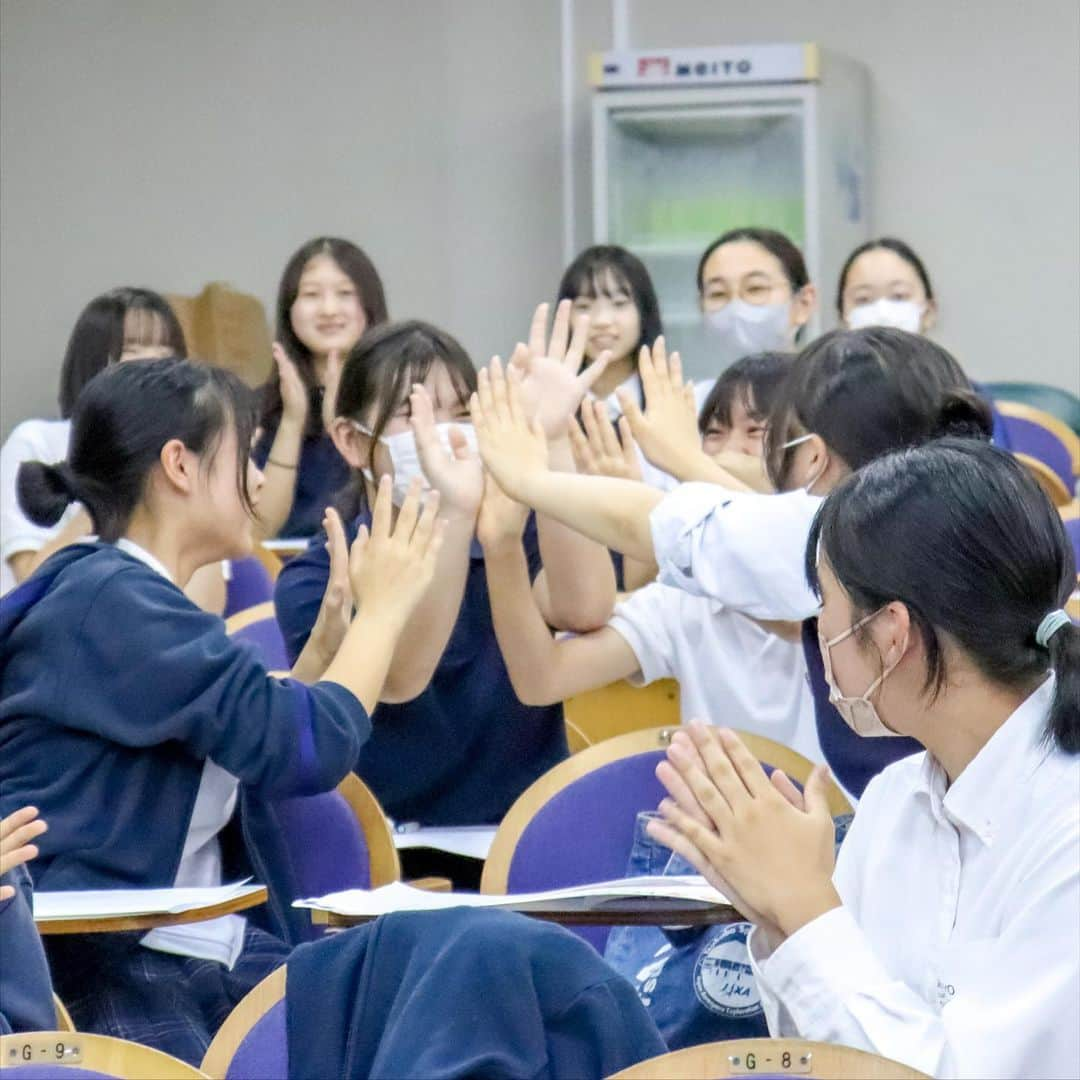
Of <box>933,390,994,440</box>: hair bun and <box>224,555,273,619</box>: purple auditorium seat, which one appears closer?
<box>933,390,994,440</box>: hair bun

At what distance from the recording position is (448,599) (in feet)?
9.75

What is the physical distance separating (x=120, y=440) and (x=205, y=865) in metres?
0.58

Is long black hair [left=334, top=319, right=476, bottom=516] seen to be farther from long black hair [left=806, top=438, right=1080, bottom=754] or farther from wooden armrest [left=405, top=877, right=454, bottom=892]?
long black hair [left=806, top=438, right=1080, bottom=754]

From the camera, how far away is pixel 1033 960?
1.49 metres

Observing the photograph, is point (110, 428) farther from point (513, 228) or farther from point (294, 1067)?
point (513, 228)

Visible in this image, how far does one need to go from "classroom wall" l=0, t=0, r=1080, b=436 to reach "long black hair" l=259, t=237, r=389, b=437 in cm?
208

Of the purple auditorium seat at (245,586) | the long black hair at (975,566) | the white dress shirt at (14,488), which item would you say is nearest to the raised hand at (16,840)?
the long black hair at (975,566)

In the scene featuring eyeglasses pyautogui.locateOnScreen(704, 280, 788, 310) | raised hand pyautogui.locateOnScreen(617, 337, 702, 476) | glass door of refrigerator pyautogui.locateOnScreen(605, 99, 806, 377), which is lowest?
raised hand pyautogui.locateOnScreen(617, 337, 702, 476)

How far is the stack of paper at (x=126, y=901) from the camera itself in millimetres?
2066

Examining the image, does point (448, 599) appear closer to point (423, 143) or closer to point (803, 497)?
point (803, 497)

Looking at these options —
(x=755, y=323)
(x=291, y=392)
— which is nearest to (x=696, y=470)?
(x=291, y=392)

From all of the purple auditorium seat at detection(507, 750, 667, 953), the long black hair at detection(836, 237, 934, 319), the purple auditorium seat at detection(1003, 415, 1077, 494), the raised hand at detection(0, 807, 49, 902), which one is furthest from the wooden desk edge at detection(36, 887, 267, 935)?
the purple auditorium seat at detection(1003, 415, 1077, 494)

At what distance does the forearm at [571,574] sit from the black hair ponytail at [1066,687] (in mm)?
1472

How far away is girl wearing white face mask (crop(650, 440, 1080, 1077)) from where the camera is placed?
1.52 meters
